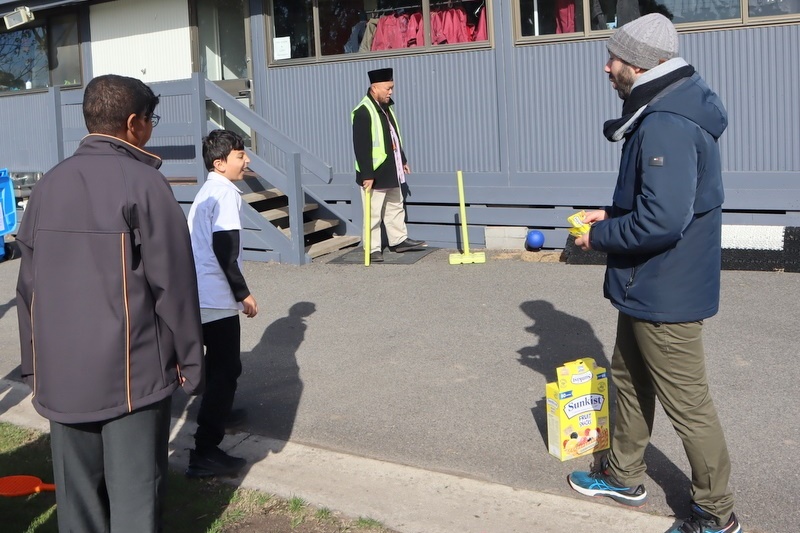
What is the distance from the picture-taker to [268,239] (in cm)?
1035

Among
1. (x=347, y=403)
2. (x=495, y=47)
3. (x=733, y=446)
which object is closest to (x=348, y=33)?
(x=495, y=47)

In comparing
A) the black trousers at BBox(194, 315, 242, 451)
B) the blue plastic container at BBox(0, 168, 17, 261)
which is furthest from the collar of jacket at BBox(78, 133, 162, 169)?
the blue plastic container at BBox(0, 168, 17, 261)

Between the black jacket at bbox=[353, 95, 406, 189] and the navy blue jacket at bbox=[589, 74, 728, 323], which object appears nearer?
the navy blue jacket at bbox=[589, 74, 728, 323]

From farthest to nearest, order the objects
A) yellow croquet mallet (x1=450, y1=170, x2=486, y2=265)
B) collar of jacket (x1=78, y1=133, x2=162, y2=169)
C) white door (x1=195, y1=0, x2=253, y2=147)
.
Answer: white door (x1=195, y1=0, x2=253, y2=147) < yellow croquet mallet (x1=450, y1=170, x2=486, y2=265) < collar of jacket (x1=78, y1=133, x2=162, y2=169)

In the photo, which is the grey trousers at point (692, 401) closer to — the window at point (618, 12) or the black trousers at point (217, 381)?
the black trousers at point (217, 381)

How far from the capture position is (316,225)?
10.9 m

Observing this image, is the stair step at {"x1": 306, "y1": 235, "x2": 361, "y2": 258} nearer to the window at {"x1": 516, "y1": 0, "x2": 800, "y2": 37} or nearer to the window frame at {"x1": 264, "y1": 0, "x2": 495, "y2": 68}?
the window frame at {"x1": 264, "y1": 0, "x2": 495, "y2": 68}

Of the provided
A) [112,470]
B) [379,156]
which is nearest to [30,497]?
A: [112,470]

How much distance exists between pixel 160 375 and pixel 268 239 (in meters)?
7.07

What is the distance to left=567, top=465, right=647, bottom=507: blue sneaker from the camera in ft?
13.9

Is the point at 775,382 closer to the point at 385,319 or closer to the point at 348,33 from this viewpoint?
the point at 385,319

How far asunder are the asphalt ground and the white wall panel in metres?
4.50

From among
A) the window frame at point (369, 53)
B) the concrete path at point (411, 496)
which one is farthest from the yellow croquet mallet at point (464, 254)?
the concrete path at point (411, 496)

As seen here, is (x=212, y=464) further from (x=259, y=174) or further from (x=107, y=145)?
(x=259, y=174)
